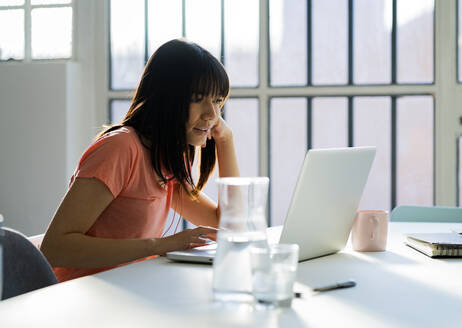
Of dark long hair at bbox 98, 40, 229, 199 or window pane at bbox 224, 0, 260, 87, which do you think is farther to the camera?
window pane at bbox 224, 0, 260, 87

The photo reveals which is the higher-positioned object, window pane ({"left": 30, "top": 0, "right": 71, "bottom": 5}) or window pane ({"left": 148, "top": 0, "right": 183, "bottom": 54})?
window pane ({"left": 30, "top": 0, "right": 71, "bottom": 5})

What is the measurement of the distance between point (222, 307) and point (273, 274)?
0.36 feet

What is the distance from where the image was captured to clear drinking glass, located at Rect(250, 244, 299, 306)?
996 millimetres

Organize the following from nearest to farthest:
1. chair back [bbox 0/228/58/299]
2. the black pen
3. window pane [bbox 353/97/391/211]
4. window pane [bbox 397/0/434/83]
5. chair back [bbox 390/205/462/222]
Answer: the black pen
chair back [bbox 0/228/58/299]
chair back [bbox 390/205/462/222]
window pane [bbox 397/0/434/83]
window pane [bbox 353/97/391/211]

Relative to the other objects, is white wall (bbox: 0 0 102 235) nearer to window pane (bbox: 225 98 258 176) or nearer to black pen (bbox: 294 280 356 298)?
window pane (bbox: 225 98 258 176)

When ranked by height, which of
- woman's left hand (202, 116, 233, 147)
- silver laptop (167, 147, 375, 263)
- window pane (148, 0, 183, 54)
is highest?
window pane (148, 0, 183, 54)

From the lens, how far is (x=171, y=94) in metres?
1.78

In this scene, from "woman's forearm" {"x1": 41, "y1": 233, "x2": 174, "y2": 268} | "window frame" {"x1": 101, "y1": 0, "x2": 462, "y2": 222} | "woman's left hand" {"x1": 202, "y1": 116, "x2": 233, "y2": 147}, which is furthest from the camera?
"window frame" {"x1": 101, "y1": 0, "x2": 462, "y2": 222}

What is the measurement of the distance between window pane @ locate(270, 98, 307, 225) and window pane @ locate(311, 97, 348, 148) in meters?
0.08

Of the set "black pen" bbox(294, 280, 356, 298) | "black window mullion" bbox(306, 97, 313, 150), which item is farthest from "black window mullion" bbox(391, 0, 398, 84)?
"black pen" bbox(294, 280, 356, 298)

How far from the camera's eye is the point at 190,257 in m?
1.47

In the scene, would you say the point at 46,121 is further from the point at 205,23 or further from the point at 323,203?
the point at 323,203

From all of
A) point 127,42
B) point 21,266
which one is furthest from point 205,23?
point 21,266

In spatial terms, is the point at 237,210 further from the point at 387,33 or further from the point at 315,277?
the point at 387,33
